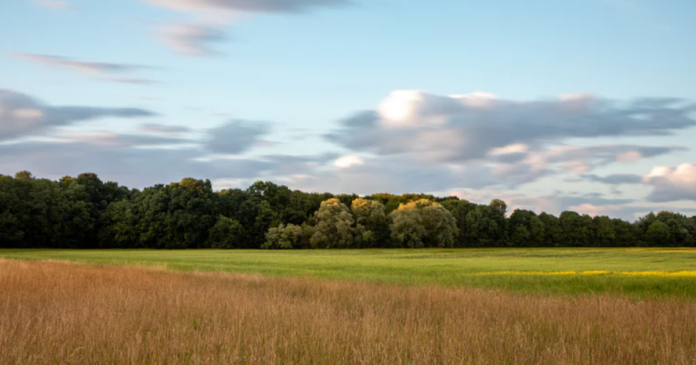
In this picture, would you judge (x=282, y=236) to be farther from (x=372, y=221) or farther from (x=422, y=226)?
(x=422, y=226)

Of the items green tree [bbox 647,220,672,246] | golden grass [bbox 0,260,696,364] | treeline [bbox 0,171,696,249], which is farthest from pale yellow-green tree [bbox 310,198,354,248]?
golden grass [bbox 0,260,696,364]

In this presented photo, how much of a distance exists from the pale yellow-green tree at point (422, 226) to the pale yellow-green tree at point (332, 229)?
7867mm

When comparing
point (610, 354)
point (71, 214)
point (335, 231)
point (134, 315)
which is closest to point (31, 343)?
point (134, 315)

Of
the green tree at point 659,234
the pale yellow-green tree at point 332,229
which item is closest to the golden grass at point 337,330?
the pale yellow-green tree at point 332,229

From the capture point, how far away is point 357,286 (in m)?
19.8

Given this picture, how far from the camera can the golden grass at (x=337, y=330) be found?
8953 millimetres

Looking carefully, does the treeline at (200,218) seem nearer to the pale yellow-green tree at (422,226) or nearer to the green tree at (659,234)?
the pale yellow-green tree at (422,226)

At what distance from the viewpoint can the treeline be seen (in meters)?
95.0

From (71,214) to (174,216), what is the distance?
17.3 meters

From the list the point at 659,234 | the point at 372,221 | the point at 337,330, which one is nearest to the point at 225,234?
the point at 372,221

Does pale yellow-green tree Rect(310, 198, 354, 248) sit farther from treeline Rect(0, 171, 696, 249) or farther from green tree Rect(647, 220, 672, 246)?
green tree Rect(647, 220, 672, 246)

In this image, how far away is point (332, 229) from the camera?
101 meters

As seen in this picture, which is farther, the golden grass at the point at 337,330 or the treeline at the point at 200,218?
the treeline at the point at 200,218

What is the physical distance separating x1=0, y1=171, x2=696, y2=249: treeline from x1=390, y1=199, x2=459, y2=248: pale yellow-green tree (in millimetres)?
175
